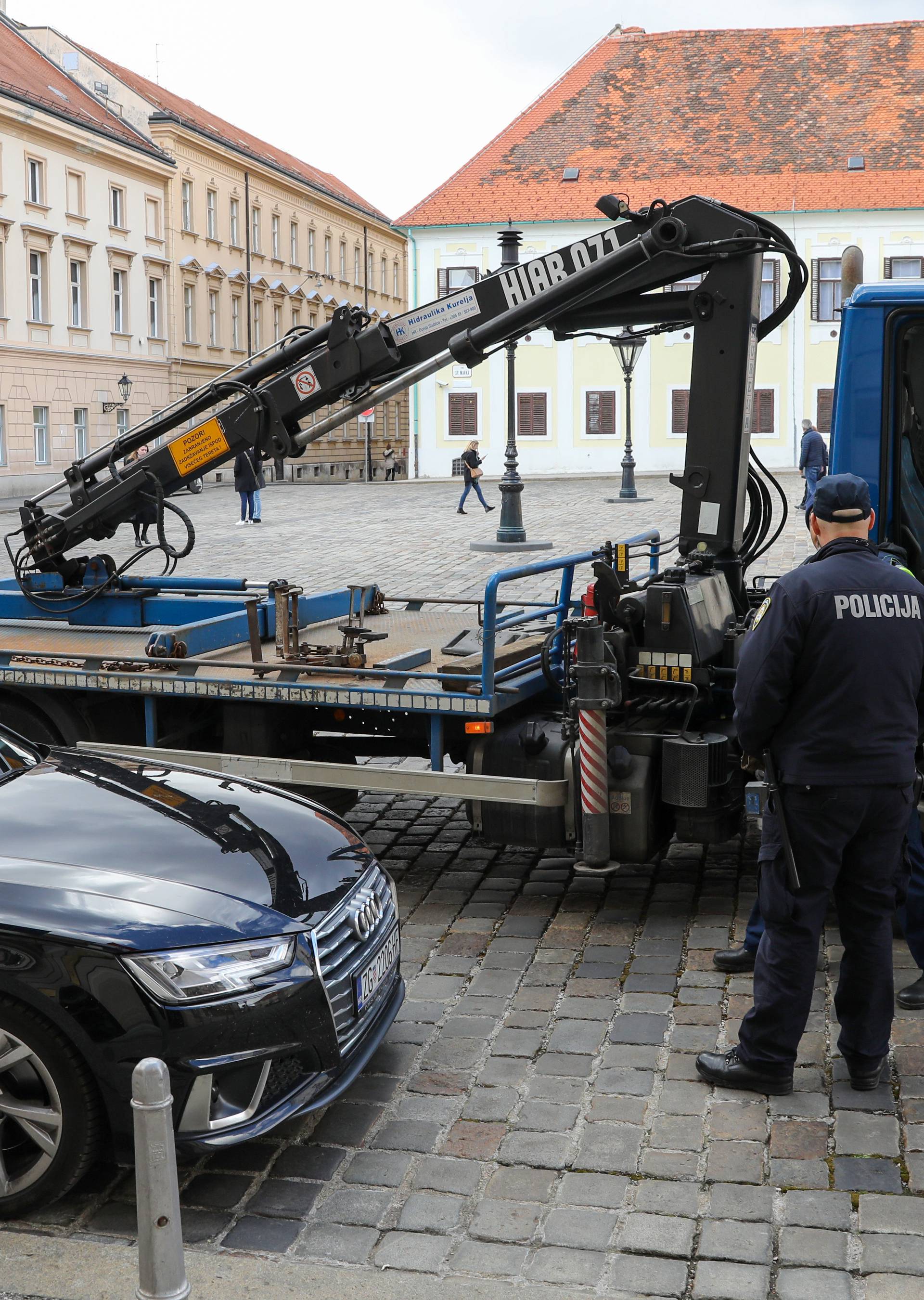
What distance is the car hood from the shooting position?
13.1ft

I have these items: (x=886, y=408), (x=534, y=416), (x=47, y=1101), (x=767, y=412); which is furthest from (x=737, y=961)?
(x=534, y=416)

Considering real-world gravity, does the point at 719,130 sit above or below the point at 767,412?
above

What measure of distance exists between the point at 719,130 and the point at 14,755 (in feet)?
166

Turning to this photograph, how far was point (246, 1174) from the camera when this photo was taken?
14.1ft

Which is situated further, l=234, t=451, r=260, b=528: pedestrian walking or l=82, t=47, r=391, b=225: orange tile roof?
l=82, t=47, r=391, b=225: orange tile roof

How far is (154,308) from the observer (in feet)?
180

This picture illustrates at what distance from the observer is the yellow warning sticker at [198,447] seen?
8.41 m

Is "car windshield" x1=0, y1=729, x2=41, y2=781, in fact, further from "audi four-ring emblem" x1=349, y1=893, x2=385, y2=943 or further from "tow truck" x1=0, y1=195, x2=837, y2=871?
"audi four-ring emblem" x1=349, y1=893, x2=385, y2=943

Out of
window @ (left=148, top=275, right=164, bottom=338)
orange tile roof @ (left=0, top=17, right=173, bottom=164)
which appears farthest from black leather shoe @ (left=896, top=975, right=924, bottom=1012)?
window @ (left=148, top=275, right=164, bottom=338)

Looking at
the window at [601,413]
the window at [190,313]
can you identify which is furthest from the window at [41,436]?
the window at [601,413]

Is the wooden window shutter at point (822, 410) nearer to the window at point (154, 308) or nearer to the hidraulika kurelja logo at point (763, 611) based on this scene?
the window at point (154, 308)

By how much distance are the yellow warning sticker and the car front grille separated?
432cm

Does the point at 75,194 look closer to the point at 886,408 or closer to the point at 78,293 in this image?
the point at 78,293

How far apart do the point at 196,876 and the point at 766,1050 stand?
1.93m
